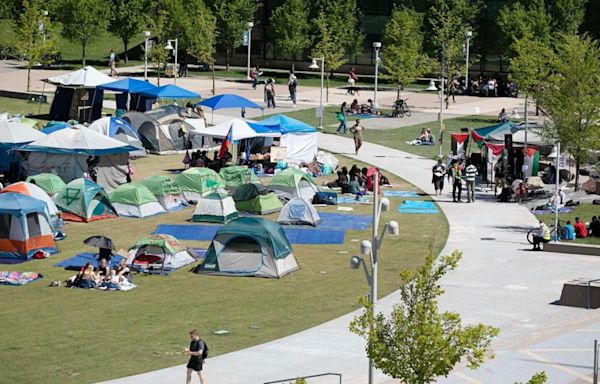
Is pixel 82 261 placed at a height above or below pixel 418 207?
below

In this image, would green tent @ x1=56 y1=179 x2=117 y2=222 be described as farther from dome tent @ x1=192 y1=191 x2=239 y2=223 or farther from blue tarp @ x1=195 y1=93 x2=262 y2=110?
blue tarp @ x1=195 y1=93 x2=262 y2=110

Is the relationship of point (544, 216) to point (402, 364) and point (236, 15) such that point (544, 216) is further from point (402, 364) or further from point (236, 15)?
point (236, 15)

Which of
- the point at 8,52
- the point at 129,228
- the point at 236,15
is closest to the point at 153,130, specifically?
the point at 129,228

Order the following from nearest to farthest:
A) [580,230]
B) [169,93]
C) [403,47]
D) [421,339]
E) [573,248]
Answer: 1. [421,339]
2. [573,248]
3. [580,230]
4. [169,93]
5. [403,47]

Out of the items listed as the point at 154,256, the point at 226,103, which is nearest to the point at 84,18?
the point at 226,103

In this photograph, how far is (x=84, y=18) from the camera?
287 feet

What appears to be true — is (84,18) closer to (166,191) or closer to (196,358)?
(166,191)

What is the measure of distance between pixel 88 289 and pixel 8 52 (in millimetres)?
64705

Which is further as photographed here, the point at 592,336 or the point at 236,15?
the point at 236,15

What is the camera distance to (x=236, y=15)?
→ 90125 mm

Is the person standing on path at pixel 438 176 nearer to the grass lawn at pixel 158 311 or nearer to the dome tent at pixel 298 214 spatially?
the dome tent at pixel 298 214

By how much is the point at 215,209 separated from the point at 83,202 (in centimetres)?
414

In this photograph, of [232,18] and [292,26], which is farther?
[232,18]

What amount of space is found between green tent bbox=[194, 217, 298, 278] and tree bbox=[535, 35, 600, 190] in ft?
50.5
